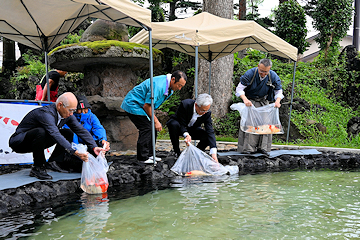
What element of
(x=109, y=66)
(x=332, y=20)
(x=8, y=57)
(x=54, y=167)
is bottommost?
(x=54, y=167)

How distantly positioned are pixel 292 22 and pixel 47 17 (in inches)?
395

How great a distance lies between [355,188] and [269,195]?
1.37m

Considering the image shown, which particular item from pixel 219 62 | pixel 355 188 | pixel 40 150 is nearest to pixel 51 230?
pixel 40 150

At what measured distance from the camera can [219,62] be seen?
10938 mm

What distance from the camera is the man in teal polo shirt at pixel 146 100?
5.14 m

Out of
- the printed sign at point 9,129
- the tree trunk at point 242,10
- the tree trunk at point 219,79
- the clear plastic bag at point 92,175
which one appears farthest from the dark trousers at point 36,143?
the tree trunk at point 242,10

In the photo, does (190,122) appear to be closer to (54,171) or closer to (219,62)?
(54,171)

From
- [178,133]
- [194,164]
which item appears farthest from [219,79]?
[194,164]

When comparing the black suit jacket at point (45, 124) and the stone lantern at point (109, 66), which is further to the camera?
the stone lantern at point (109, 66)

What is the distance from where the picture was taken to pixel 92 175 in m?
4.10

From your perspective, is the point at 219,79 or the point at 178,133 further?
the point at 219,79

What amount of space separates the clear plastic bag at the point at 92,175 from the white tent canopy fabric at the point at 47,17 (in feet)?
6.91

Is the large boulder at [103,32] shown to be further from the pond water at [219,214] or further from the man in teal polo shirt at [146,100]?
the pond water at [219,214]

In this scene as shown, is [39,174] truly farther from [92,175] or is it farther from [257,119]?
[257,119]
